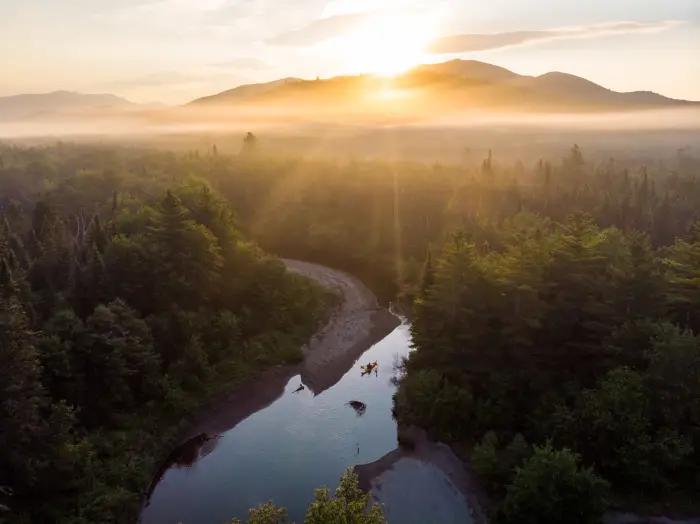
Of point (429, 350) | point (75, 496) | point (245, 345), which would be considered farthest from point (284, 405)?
point (75, 496)

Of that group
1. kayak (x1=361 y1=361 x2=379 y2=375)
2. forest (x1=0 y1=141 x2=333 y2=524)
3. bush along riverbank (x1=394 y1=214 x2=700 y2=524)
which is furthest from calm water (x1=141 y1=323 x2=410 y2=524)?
bush along riverbank (x1=394 y1=214 x2=700 y2=524)

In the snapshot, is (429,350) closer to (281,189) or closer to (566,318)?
(566,318)

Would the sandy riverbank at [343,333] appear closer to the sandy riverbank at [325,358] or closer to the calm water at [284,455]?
the sandy riverbank at [325,358]

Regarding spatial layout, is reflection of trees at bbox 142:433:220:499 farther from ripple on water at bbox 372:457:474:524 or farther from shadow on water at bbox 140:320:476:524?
ripple on water at bbox 372:457:474:524

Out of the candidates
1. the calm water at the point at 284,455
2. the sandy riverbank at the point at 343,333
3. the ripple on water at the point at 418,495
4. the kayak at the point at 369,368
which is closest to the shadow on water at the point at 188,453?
the calm water at the point at 284,455

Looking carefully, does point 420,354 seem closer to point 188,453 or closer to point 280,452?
point 280,452
